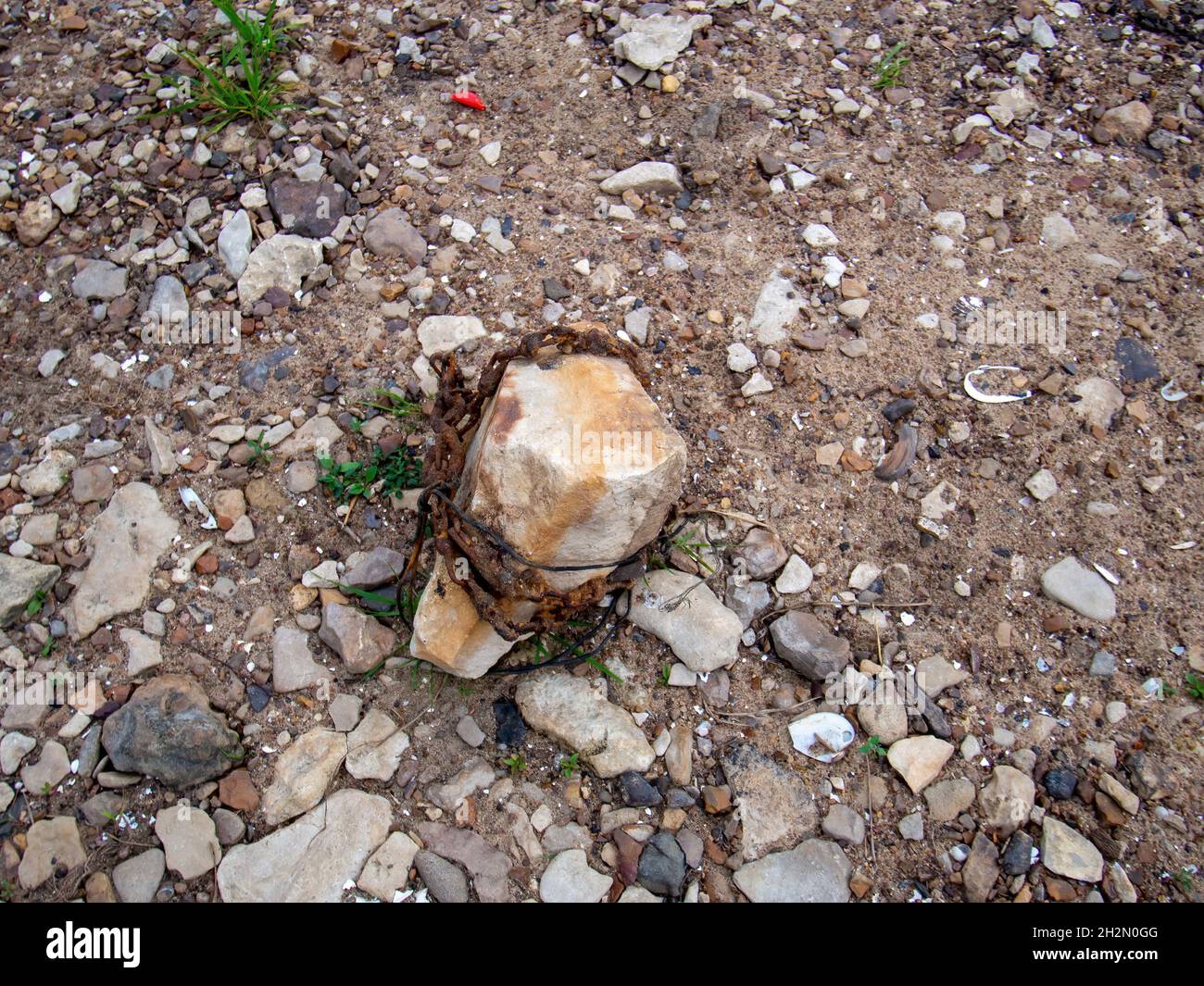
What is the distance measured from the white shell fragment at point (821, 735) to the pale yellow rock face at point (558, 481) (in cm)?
70

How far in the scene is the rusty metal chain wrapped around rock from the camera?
2.22 metres

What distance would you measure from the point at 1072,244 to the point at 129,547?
339 centimetres

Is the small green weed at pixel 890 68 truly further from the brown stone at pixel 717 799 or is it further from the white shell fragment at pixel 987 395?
the brown stone at pixel 717 799

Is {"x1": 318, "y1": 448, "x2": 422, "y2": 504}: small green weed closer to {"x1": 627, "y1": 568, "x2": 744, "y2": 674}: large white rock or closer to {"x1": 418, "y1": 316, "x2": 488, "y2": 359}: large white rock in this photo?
{"x1": 418, "y1": 316, "x2": 488, "y2": 359}: large white rock

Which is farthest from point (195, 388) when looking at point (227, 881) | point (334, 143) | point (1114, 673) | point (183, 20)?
point (1114, 673)

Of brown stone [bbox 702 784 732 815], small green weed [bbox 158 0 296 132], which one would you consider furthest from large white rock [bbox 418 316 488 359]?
brown stone [bbox 702 784 732 815]

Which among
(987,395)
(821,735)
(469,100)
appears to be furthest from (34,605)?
(987,395)

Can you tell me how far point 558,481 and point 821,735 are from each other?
1056mm

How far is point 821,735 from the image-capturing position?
2.39 meters

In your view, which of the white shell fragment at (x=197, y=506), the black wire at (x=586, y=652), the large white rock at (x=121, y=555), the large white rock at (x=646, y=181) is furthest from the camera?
the large white rock at (x=646, y=181)

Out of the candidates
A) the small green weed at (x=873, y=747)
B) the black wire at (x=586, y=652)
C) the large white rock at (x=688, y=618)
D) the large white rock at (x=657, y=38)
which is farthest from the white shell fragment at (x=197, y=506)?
the large white rock at (x=657, y=38)

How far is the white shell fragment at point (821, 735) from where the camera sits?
2375 millimetres

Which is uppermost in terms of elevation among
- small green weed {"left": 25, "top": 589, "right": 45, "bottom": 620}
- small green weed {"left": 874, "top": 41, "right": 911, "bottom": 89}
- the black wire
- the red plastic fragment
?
small green weed {"left": 874, "top": 41, "right": 911, "bottom": 89}

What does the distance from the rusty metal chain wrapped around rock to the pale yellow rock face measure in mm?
30
